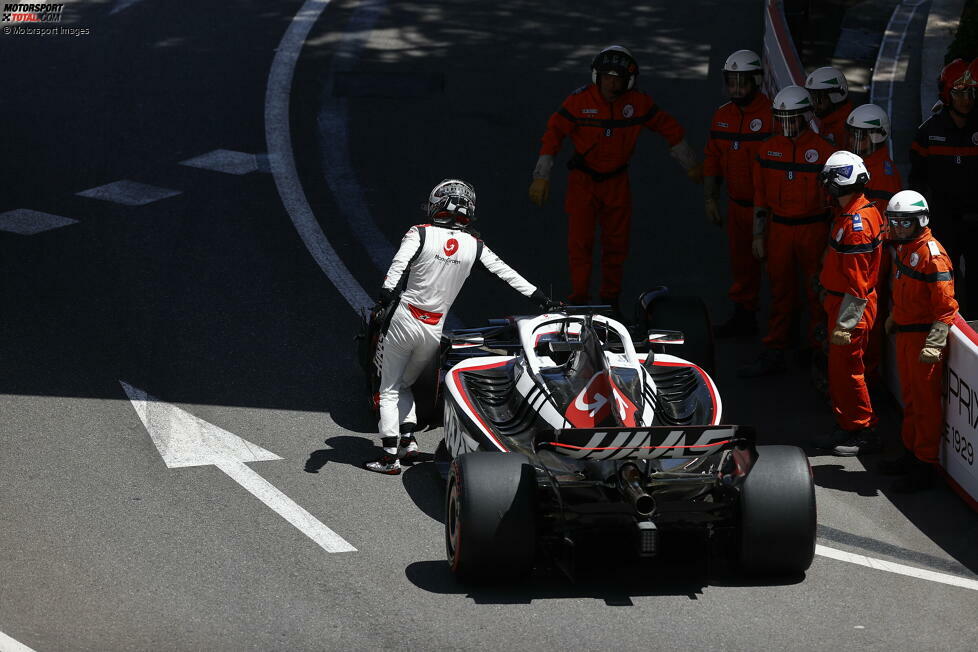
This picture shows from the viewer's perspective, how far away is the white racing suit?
10.3m

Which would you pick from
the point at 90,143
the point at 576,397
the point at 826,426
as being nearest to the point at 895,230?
the point at 826,426

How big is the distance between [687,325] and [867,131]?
216 centimetres

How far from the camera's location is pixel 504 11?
71.5 feet

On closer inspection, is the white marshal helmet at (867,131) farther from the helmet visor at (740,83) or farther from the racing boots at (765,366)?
the racing boots at (765,366)

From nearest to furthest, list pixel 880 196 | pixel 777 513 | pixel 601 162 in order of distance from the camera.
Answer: pixel 777 513 < pixel 880 196 < pixel 601 162

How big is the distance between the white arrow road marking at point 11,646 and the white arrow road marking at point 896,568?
4.69 meters

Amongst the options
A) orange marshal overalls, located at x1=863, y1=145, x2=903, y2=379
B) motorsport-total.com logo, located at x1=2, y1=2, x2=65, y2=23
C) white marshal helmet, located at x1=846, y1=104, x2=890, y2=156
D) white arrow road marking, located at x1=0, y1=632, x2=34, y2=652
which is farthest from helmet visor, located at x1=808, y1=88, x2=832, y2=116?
motorsport-total.com logo, located at x1=2, y1=2, x2=65, y2=23

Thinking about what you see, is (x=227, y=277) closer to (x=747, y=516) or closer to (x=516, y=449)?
(x=516, y=449)

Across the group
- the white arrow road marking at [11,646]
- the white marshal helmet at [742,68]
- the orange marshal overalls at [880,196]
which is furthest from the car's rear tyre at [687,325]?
the white arrow road marking at [11,646]

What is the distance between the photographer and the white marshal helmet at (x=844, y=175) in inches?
417

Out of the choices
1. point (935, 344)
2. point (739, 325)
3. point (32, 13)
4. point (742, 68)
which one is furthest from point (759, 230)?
point (32, 13)

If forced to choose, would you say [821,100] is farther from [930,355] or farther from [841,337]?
[930,355]

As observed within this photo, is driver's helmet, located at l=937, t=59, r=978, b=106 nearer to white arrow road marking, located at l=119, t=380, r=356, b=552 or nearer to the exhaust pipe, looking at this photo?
the exhaust pipe

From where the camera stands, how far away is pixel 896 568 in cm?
892
